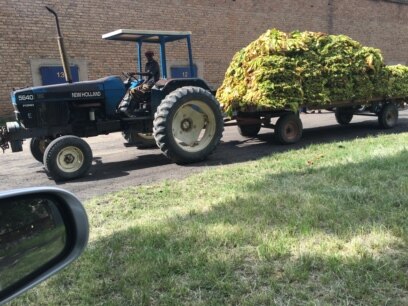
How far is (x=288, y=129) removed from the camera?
29.1ft

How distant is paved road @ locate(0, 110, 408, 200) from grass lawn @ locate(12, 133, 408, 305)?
897 millimetres

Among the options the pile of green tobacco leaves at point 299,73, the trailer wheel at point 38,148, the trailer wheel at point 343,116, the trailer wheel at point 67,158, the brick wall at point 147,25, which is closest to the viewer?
the trailer wheel at point 67,158

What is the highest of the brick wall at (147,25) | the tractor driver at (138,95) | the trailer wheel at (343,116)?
the brick wall at (147,25)

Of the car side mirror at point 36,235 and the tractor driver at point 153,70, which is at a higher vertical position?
the tractor driver at point 153,70

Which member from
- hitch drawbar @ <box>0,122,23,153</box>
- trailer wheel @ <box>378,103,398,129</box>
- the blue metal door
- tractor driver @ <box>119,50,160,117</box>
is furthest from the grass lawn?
the blue metal door

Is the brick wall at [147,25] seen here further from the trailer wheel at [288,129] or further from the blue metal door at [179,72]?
the trailer wheel at [288,129]

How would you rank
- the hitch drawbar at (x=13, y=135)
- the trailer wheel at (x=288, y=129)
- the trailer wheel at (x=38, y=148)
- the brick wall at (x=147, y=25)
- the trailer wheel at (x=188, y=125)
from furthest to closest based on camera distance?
the brick wall at (x=147, y=25), the trailer wheel at (x=288, y=129), the trailer wheel at (x=38, y=148), the trailer wheel at (x=188, y=125), the hitch drawbar at (x=13, y=135)

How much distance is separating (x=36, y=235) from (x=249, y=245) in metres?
2.29

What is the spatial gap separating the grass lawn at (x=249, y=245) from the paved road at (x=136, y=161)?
35.3 inches

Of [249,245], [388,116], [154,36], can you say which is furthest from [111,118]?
[388,116]

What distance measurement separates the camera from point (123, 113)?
7.50 m

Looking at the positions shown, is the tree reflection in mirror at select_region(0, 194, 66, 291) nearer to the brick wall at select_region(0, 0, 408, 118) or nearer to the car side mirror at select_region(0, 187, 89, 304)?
the car side mirror at select_region(0, 187, 89, 304)

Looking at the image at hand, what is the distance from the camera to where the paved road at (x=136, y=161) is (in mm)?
6326

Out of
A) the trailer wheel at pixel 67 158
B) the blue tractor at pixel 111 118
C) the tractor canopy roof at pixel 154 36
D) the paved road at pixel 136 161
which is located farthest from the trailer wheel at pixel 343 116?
the trailer wheel at pixel 67 158
